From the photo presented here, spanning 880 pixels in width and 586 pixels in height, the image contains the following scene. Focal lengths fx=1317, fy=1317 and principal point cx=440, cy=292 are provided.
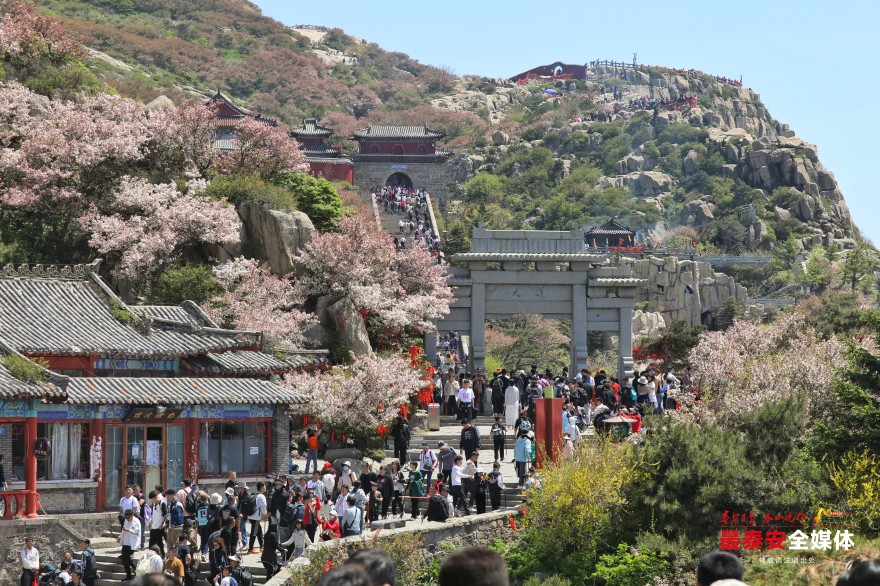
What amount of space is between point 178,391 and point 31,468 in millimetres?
4003

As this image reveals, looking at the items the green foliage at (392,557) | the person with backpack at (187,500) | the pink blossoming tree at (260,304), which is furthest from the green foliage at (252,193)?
the green foliage at (392,557)

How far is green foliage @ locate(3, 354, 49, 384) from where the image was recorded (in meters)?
28.2

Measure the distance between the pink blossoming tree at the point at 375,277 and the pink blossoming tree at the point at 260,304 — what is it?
107 centimetres

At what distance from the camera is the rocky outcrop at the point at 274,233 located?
145 feet

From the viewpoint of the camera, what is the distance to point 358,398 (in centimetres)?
3478

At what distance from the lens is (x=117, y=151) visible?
45188 millimetres

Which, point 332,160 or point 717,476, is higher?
point 332,160

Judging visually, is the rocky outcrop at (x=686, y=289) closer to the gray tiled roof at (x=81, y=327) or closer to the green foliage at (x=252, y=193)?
the green foliage at (x=252, y=193)

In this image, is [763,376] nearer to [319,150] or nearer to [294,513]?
→ [294,513]

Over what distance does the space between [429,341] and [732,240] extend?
237 feet

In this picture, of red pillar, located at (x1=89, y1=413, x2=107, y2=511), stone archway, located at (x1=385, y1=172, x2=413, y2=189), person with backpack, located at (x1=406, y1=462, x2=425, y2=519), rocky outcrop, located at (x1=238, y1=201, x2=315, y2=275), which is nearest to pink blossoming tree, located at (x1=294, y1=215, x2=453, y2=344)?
rocky outcrop, located at (x1=238, y1=201, x2=315, y2=275)

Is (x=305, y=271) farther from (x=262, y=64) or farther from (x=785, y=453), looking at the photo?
(x=262, y=64)

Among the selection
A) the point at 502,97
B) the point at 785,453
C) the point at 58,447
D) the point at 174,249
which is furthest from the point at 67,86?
the point at 502,97

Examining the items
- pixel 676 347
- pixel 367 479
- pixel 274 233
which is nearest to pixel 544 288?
pixel 274 233
